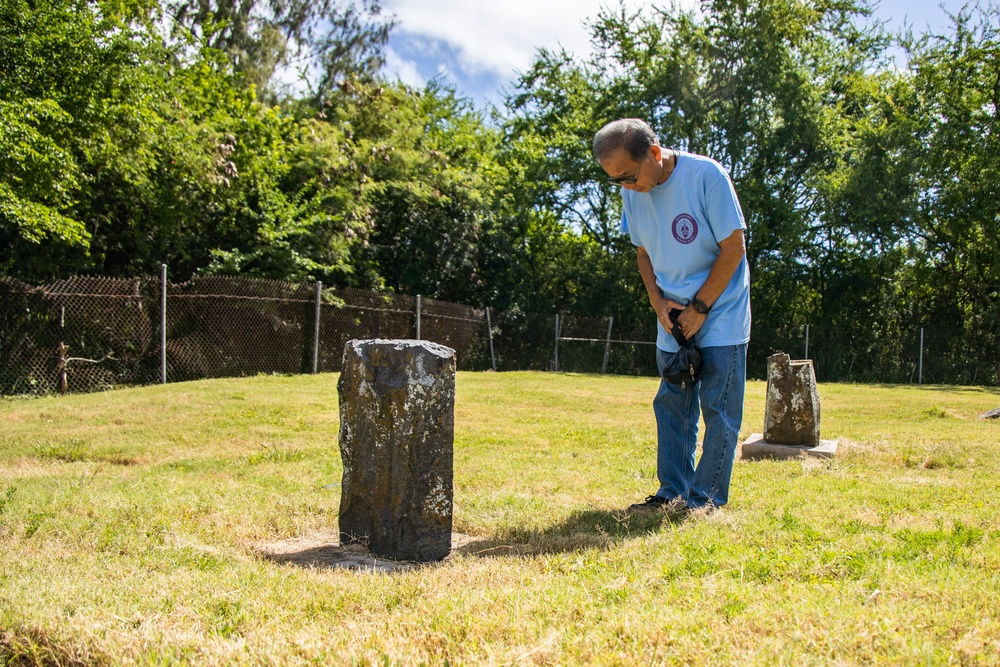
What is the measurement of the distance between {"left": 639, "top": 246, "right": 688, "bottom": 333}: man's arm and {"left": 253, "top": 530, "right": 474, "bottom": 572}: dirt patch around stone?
162 cm

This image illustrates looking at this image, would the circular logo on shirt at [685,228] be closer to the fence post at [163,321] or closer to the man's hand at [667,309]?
the man's hand at [667,309]

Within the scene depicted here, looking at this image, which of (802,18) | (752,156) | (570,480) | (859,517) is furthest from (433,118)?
(859,517)

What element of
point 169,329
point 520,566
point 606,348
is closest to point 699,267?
point 520,566

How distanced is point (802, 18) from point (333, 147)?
1595cm

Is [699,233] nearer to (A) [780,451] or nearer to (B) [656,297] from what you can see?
(B) [656,297]

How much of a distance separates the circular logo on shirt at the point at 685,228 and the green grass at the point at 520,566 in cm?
151

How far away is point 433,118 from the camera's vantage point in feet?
83.9

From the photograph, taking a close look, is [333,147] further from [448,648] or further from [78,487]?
[448,648]

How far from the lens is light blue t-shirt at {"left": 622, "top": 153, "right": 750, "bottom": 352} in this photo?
4379 millimetres

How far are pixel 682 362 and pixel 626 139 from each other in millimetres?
1243

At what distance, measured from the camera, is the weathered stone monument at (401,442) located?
3.82m

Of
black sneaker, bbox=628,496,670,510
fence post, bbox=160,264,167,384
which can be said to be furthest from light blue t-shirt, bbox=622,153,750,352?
fence post, bbox=160,264,167,384

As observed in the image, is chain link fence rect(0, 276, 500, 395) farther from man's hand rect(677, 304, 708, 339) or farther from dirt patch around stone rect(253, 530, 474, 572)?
man's hand rect(677, 304, 708, 339)

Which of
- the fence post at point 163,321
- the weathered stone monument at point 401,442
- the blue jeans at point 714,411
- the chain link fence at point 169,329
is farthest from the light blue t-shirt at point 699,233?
the chain link fence at point 169,329
